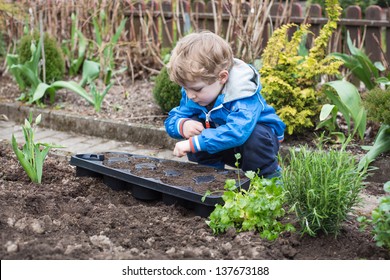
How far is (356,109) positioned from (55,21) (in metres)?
3.96

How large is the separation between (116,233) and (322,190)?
0.94 meters

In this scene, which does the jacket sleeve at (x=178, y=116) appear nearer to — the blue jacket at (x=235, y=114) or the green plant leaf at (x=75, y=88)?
the blue jacket at (x=235, y=114)

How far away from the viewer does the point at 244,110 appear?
376 centimetres

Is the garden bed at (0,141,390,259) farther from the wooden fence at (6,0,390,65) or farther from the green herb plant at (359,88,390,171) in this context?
the wooden fence at (6,0,390,65)

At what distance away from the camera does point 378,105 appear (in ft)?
14.0

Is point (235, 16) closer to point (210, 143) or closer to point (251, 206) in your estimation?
point (210, 143)

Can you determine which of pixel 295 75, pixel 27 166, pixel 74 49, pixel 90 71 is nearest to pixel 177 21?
pixel 90 71

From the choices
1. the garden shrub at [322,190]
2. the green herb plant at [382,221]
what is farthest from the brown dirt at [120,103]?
the green herb plant at [382,221]

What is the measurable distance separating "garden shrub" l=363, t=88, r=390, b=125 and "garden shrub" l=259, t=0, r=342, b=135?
0.49 meters

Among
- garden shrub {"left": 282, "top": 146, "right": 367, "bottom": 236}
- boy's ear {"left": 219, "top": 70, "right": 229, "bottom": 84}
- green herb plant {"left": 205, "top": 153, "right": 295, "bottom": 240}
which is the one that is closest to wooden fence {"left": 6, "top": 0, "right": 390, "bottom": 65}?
boy's ear {"left": 219, "top": 70, "right": 229, "bottom": 84}

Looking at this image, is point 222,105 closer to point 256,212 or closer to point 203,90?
point 203,90

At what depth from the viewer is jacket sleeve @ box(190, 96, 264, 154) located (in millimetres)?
3723

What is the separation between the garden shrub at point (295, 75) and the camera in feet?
15.4

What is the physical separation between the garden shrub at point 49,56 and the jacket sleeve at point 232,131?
2921 mm
